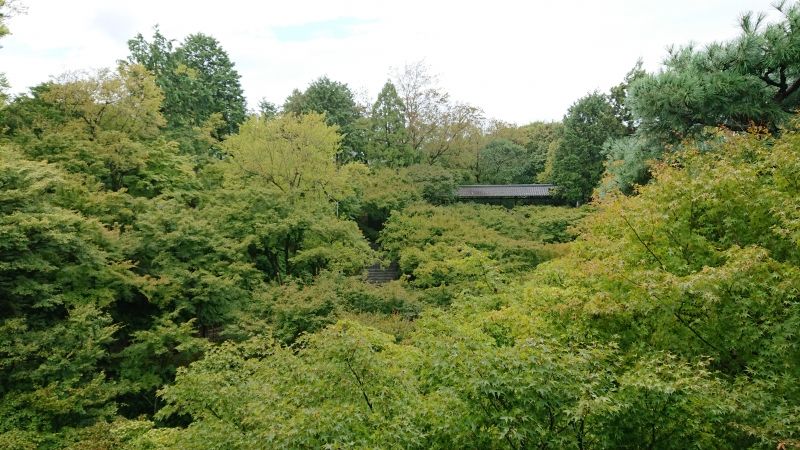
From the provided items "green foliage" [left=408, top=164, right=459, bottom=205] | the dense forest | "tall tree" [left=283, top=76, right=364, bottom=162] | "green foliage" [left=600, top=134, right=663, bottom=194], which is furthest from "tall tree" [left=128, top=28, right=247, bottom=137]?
"green foliage" [left=600, top=134, right=663, bottom=194]

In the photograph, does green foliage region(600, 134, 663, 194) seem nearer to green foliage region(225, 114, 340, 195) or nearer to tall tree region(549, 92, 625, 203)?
green foliage region(225, 114, 340, 195)

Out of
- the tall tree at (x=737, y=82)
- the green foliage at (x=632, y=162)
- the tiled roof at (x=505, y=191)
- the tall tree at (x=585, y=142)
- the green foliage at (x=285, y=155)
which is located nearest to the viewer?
the tall tree at (x=737, y=82)

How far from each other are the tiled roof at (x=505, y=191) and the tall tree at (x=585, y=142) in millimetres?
3811

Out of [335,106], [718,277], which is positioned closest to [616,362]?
[718,277]

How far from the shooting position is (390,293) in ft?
44.2

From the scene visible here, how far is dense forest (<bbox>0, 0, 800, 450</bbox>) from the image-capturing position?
4.57m

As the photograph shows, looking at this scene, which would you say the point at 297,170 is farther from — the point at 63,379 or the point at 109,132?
the point at 63,379

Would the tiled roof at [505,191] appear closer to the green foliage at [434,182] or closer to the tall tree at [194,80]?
the green foliage at [434,182]

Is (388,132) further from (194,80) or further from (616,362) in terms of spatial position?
Result: (616,362)

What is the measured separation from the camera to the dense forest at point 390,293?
457 centimetres

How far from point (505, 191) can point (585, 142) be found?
22.5 ft

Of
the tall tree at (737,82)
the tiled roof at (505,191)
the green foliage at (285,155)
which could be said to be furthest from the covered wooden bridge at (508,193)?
the tall tree at (737,82)

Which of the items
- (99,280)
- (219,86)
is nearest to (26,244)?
(99,280)

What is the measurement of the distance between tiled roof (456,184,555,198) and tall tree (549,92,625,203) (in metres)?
3.81
